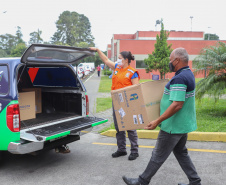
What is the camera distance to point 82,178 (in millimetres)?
3994

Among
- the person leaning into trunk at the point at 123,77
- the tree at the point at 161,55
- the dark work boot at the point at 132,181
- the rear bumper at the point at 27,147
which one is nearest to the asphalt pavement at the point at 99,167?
the person leaning into trunk at the point at 123,77

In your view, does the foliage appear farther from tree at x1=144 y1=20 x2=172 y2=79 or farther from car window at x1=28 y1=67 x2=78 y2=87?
tree at x1=144 y1=20 x2=172 y2=79

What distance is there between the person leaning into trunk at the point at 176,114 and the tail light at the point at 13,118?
1933 millimetres

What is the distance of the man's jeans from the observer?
320 centimetres

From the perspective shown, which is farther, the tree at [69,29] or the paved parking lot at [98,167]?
the tree at [69,29]

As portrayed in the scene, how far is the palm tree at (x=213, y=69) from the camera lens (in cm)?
713

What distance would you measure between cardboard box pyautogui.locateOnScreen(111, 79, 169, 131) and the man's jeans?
29 cm

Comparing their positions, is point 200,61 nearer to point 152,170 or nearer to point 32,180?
point 152,170

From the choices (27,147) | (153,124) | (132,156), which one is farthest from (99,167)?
(153,124)

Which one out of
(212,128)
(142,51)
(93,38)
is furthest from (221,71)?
(93,38)

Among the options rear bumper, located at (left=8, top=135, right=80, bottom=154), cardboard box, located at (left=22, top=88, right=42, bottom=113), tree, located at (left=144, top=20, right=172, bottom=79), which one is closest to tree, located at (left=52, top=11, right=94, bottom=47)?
tree, located at (left=144, top=20, right=172, bottom=79)

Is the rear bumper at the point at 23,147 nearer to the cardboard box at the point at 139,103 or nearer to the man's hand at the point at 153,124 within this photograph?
the cardboard box at the point at 139,103

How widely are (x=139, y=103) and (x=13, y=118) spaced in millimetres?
1883

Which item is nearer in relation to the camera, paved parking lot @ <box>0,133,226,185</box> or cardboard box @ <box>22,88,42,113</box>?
paved parking lot @ <box>0,133,226,185</box>
